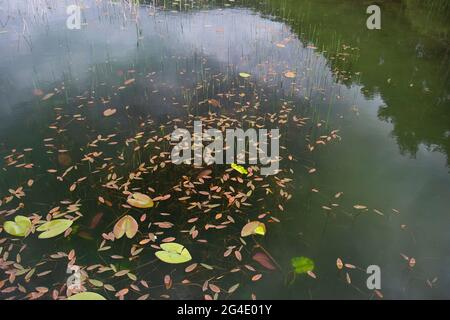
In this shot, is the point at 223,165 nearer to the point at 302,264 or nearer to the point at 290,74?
the point at 302,264

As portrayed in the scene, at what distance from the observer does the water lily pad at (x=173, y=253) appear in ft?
9.10

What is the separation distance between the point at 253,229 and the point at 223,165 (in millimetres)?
1048

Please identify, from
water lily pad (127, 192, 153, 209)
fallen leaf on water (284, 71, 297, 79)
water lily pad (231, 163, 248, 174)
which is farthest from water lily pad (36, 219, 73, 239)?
fallen leaf on water (284, 71, 297, 79)

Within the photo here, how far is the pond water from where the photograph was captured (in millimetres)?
2756

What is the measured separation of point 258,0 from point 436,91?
6.33 metres

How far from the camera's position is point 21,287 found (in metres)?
2.55

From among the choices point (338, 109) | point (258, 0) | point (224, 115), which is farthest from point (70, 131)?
point (258, 0)

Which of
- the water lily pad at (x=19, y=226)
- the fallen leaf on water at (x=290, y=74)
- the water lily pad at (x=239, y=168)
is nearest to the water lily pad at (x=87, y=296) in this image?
the water lily pad at (x=19, y=226)

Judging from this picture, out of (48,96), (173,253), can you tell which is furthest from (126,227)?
(48,96)

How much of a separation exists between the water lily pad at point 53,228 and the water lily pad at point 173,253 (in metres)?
0.93

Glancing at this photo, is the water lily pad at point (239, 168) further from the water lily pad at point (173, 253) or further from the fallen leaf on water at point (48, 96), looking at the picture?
the fallen leaf on water at point (48, 96)

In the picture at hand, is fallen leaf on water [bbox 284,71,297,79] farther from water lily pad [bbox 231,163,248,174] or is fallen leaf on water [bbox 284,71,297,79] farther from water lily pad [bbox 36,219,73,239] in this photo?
water lily pad [bbox 36,219,73,239]

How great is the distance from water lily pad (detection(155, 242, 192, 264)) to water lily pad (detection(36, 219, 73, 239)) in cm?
93

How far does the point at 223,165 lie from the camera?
391 cm
